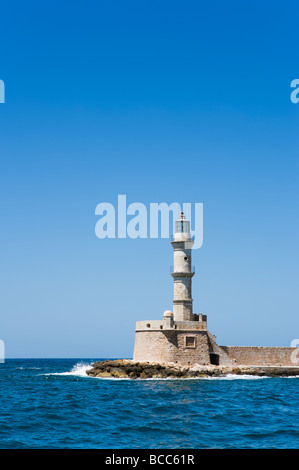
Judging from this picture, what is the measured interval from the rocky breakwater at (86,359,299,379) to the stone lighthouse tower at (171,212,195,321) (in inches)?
172

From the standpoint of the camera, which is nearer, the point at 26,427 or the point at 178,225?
the point at 26,427

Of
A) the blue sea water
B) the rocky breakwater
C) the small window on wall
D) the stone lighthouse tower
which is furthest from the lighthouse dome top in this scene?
the blue sea water

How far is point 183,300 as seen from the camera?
40781 millimetres

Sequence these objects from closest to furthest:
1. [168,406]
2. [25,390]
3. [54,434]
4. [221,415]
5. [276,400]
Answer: [54,434]
[221,415]
[168,406]
[276,400]
[25,390]

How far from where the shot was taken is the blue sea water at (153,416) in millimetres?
16594

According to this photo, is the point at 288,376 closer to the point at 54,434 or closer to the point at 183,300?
the point at 183,300

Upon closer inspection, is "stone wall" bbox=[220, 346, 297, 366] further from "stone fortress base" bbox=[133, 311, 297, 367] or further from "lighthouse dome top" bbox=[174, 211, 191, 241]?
"lighthouse dome top" bbox=[174, 211, 191, 241]

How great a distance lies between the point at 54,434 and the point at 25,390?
17265 mm

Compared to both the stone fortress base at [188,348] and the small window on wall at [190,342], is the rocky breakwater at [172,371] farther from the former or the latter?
the small window on wall at [190,342]

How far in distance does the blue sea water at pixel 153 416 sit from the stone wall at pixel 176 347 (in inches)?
162

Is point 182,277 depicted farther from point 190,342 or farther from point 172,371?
point 172,371

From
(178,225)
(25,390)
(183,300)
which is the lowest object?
(25,390)

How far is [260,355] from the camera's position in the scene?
4162cm
